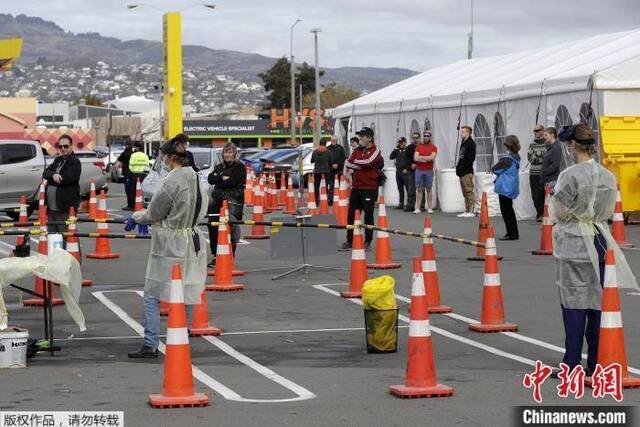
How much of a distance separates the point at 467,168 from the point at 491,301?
1641cm

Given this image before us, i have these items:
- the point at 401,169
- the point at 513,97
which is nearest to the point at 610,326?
the point at 513,97

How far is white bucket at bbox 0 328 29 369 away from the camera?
1153 centimetres

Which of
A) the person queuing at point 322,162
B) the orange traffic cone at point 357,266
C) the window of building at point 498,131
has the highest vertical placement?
the window of building at point 498,131

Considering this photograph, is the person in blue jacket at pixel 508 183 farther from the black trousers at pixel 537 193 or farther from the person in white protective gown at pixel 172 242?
the person in white protective gown at pixel 172 242

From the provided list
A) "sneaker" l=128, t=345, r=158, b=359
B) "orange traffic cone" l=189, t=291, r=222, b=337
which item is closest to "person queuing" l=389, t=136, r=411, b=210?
"orange traffic cone" l=189, t=291, r=222, b=337

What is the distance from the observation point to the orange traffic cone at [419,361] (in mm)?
9922

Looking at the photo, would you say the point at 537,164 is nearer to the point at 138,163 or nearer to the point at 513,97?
the point at 513,97

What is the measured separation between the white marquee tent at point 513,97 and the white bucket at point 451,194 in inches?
37.4

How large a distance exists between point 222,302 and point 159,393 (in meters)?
6.01

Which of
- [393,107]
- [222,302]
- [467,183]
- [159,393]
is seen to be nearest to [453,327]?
[222,302]

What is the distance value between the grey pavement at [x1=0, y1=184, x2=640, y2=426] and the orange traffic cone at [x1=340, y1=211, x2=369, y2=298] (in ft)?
0.71

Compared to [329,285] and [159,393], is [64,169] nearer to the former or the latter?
[329,285]

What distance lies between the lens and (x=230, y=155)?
19.8m

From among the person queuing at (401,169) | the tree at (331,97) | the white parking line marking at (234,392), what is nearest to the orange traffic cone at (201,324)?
the white parking line marking at (234,392)
